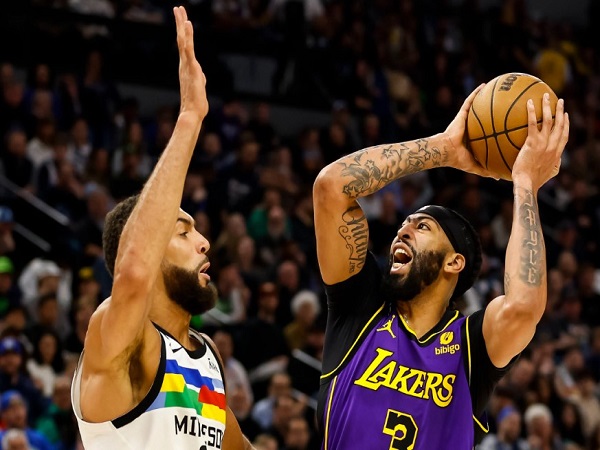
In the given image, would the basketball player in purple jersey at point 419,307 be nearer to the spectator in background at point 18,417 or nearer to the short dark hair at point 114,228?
the short dark hair at point 114,228

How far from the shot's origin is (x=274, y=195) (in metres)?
12.6

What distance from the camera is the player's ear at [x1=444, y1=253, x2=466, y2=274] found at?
16.4ft

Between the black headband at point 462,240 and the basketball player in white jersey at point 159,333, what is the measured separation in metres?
1.11

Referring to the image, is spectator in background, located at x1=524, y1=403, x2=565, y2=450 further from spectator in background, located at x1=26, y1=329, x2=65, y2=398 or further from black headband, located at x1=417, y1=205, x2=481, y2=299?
black headband, located at x1=417, y1=205, x2=481, y2=299

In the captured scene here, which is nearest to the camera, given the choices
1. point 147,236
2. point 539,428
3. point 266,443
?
point 147,236

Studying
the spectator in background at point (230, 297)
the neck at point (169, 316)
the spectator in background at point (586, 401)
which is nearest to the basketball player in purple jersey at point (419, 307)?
the neck at point (169, 316)

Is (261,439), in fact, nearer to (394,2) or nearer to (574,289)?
(574,289)

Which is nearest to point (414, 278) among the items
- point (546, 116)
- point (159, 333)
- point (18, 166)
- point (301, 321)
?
point (546, 116)

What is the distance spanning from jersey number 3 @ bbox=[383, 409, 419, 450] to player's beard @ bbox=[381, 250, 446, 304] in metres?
0.53

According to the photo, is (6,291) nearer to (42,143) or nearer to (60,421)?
(60,421)

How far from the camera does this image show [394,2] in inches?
704

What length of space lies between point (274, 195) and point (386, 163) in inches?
301

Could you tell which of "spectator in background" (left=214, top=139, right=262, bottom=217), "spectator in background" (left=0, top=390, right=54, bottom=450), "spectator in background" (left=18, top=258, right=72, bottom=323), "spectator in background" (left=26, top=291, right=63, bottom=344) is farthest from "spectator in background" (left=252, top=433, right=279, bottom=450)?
"spectator in background" (left=214, top=139, right=262, bottom=217)

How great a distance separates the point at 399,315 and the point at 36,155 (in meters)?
7.59
